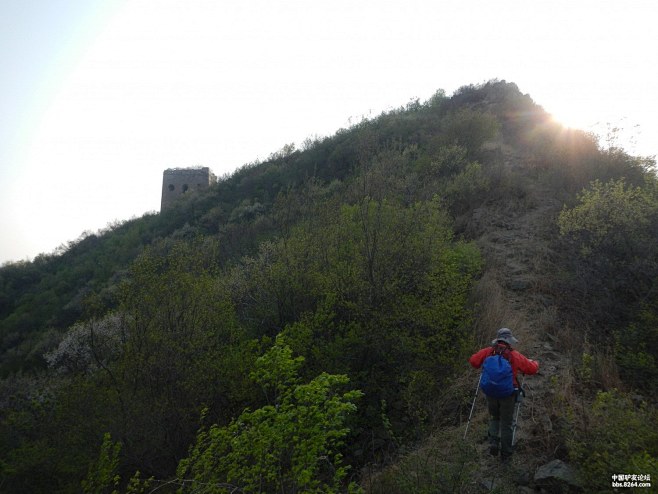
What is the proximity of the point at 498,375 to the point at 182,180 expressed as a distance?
112ft

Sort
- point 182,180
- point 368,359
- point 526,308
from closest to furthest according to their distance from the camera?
1. point 368,359
2. point 526,308
3. point 182,180

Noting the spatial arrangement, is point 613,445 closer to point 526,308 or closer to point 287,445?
point 287,445

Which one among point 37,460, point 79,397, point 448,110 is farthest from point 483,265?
point 448,110

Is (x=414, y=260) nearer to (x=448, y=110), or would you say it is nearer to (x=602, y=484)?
(x=602, y=484)

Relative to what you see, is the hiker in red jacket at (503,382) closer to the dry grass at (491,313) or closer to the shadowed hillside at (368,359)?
the shadowed hillside at (368,359)

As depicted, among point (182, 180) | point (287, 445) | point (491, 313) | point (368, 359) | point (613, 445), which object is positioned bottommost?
point (613, 445)

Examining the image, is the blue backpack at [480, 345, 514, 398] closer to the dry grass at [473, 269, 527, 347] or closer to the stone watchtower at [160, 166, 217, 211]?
the dry grass at [473, 269, 527, 347]

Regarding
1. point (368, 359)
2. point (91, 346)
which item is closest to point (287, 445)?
point (368, 359)

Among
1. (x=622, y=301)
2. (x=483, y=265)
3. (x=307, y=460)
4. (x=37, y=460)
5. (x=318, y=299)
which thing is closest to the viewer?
(x=307, y=460)

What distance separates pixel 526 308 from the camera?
25.0 feet

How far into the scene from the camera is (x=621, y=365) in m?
5.50

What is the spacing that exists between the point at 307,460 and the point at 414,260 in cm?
420

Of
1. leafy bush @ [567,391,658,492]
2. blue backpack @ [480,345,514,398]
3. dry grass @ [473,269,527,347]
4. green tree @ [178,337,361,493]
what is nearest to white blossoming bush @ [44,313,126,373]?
green tree @ [178,337,361,493]

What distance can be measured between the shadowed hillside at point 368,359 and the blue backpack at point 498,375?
71 cm
